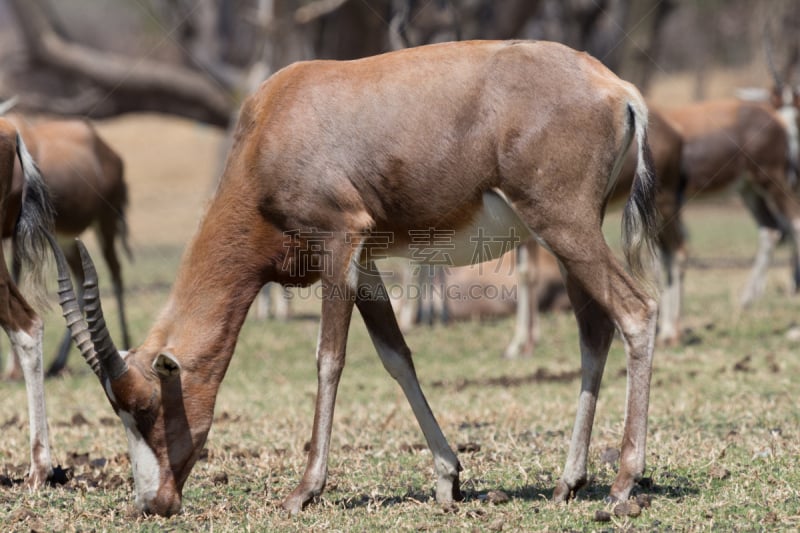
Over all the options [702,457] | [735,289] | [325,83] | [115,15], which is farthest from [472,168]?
[115,15]

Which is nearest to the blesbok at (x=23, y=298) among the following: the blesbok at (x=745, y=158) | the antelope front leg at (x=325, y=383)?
the antelope front leg at (x=325, y=383)

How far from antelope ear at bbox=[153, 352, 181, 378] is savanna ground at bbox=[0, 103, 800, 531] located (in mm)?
650

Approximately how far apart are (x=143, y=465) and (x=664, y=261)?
25.5ft

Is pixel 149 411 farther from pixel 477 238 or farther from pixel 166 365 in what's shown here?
pixel 477 238

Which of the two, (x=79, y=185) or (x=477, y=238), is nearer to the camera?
(x=477, y=238)

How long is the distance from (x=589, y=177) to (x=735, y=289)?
1018cm

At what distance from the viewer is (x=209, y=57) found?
74.2 ft

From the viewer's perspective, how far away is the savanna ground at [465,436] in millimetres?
5102

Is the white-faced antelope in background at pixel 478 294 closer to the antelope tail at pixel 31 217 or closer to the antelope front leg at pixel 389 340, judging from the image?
the antelope tail at pixel 31 217

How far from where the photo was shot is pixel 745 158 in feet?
42.3

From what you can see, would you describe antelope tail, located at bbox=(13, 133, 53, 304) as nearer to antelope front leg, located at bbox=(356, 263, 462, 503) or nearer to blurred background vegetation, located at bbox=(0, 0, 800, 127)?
antelope front leg, located at bbox=(356, 263, 462, 503)

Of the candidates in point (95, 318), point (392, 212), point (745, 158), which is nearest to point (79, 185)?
point (95, 318)

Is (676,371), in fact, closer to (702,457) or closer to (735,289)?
(702,457)

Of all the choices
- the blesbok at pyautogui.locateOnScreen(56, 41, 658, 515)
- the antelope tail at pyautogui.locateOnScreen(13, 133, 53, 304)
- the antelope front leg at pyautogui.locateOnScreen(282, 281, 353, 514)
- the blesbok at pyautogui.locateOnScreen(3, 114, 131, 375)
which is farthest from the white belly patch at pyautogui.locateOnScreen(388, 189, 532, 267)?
the blesbok at pyautogui.locateOnScreen(3, 114, 131, 375)
